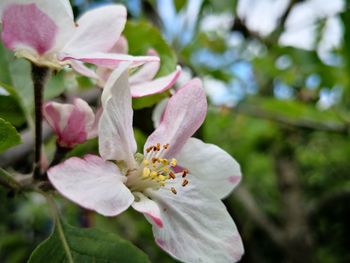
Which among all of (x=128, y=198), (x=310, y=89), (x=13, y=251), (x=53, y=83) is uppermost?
(x=128, y=198)

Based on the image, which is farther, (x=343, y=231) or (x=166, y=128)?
(x=343, y=231)

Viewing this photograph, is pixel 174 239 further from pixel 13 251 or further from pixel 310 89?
pixel 310 89

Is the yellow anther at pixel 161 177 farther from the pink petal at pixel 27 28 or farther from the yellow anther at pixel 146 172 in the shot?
the pink petal at pixel 27 28

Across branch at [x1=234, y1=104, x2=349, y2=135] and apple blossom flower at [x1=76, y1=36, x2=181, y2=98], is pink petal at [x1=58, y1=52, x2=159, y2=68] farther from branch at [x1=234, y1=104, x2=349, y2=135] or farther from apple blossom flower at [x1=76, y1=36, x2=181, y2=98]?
branch at [x1=234, y1=104, x2=349, y2=135]

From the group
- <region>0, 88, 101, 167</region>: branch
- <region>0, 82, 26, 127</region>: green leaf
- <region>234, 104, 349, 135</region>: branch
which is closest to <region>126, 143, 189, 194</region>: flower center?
<region>0, 82, 26, 127</region>: green leaf

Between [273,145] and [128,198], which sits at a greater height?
[128,198]

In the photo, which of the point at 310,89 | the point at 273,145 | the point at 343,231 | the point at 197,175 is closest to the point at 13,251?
the point at 273,145
